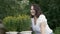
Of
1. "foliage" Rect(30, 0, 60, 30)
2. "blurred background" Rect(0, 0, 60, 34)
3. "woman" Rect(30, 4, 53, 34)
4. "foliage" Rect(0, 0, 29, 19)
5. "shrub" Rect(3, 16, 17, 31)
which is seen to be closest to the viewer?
"woman" Rect(30, 4, 53, 34)

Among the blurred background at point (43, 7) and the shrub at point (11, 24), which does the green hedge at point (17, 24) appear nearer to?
the shrub at point (11, 24)

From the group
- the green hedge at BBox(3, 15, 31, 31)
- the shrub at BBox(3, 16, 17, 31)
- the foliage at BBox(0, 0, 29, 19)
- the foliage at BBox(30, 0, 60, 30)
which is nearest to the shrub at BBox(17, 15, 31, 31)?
the green hedge at BBox(3, 15, 31, 31)

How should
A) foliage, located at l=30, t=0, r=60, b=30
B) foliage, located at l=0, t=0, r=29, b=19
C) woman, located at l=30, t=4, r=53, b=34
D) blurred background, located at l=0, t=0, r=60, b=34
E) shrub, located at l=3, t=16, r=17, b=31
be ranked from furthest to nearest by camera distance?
foliage, located at l=30, t=0, r=60, b=30
blurred background, located at l=0, t=0, r=60, b=34
foliage, located at l=0, t=0, r=29, b=19
shrub, located at l=3, t=16, r=17, b=31
woman, located at l=30, t=4, r=53, b=34

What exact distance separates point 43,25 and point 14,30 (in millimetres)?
1731

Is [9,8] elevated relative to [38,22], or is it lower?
elevated

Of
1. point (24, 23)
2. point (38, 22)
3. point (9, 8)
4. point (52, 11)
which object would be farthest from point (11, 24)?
point (52, 11)

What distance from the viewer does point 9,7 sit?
10883 mm

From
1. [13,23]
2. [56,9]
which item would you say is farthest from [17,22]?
[56,9]

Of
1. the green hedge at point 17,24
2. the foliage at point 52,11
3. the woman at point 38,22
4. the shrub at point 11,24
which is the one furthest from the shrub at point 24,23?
the foliage at point 52,11

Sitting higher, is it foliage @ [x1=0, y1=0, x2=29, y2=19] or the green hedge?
foliage @ [x1=0, y1=0, x2=29, y2=19]

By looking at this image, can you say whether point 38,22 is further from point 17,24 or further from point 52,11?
point 52,11

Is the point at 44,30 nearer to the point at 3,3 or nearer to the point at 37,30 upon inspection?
the point at 37,30

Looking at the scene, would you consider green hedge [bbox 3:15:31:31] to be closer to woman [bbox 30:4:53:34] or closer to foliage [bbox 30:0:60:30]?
woman [bbox 30:4:53:34]

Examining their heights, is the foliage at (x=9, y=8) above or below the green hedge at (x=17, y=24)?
above
